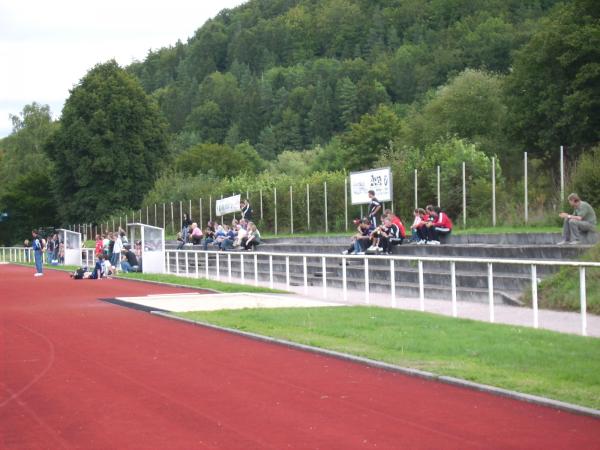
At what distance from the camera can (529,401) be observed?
1005cm

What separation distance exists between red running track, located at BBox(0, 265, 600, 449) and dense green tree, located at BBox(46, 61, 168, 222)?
226 ft

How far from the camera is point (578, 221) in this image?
884 inches

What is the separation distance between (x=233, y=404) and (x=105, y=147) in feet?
251

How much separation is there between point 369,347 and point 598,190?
1467cm

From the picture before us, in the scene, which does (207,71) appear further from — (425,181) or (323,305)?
(323,305)

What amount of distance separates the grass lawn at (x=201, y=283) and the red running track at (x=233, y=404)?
454 inches

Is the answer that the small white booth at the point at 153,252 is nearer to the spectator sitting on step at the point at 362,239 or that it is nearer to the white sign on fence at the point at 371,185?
the white sign on fence at the point at 371,185

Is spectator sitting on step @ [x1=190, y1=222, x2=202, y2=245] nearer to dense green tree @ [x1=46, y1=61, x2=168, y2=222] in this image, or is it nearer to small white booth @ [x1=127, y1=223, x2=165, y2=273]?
small white booth @ [x1=127, y1=223, x2=165, y2=273]

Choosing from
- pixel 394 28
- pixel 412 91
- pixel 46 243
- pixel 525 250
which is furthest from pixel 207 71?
pixel 525 250

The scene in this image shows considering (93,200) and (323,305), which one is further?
(93,200)

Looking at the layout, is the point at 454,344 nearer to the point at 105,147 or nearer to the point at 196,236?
the point at 196,236

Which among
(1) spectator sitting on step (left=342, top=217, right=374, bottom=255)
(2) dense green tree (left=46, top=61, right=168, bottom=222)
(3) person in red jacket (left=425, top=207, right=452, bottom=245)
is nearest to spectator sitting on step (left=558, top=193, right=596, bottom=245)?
(3) person in red jacket (left=425, top=207, right=452, bottom=245)

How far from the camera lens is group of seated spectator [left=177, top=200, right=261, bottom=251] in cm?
3744

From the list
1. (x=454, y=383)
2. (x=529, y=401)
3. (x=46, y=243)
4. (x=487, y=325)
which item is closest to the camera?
(x=529, y=401)
